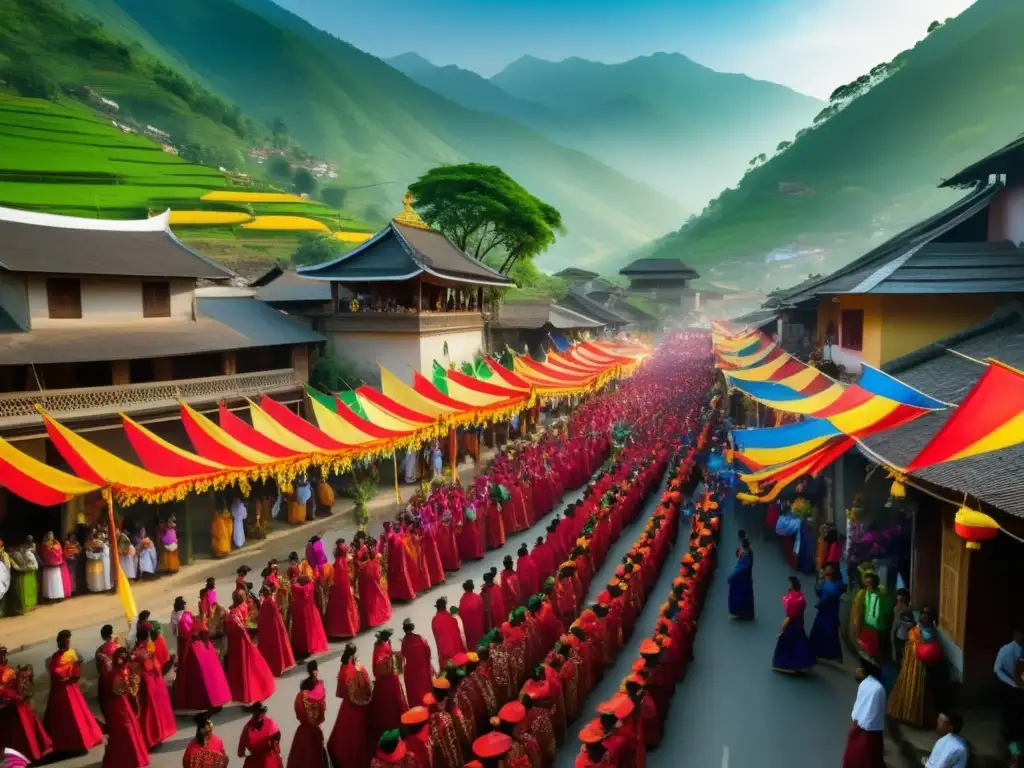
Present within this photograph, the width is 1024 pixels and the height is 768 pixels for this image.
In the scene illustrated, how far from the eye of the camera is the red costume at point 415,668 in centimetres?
871

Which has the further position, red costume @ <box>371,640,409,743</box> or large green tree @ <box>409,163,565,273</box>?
large green tree @ <box>409,163,565,273</box>

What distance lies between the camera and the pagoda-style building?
1013 inches

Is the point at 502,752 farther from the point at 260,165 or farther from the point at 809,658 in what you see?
the point at 260,165

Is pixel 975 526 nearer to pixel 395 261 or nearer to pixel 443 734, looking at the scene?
pixel 443 734

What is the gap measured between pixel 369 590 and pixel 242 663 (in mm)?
2557

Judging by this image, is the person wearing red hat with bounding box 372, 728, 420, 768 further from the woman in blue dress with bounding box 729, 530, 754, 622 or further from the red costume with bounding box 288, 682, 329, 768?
the woman in blue dress with bounding box 729, 530, 754, 622

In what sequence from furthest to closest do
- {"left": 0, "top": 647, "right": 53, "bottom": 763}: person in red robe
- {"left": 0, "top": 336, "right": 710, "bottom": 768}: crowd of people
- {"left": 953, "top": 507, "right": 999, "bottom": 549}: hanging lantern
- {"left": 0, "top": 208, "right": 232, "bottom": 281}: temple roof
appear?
{"left": 0, "top": 208, "right": 232, "bottom": 281}: temple roof
{"left": 0, "top": 647, "right": 53, "bottom": 763}: person in red robe
{"left": 0, "top": 336, "right": 710, "bottom": 768}: crowd of people
{"left": 953, "top": 507, "right": 999, "bottom": 549}: hanging lantern

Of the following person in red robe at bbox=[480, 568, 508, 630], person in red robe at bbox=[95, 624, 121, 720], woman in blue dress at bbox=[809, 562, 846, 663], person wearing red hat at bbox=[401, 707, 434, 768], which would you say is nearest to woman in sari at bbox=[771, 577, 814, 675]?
woman in blue dress at bbox=[809, 562, 846, 663]

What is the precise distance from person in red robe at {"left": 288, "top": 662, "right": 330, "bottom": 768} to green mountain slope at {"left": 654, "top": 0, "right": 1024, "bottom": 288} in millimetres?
108662

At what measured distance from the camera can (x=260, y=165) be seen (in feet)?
288

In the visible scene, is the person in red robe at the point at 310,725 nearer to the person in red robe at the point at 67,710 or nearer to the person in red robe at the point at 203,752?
the person in red robe at the point at 203,752

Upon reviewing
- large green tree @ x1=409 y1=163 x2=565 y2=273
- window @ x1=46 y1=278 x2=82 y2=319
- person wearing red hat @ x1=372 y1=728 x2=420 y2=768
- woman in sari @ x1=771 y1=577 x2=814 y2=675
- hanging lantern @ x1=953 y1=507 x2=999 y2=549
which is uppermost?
large green tree @ x1=409 y1=163 x2=565 y2=273

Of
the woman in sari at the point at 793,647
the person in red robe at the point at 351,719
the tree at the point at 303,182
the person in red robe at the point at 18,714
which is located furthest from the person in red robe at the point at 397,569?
the tree at the point at 303,182

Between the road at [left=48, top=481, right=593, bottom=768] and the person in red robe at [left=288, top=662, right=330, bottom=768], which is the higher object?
the person in red robe at [left=288, top=662, right=330, bottom=768]
